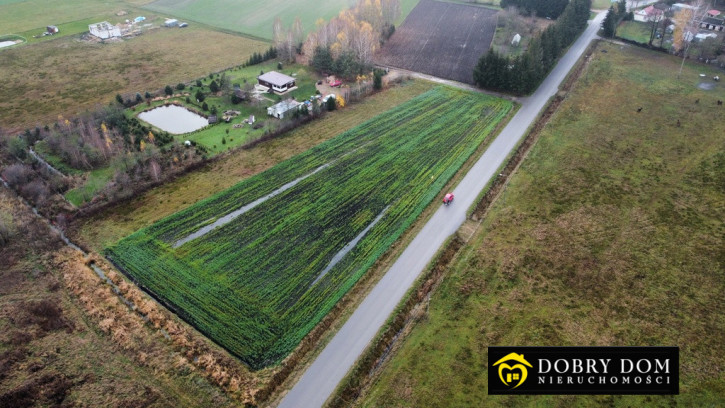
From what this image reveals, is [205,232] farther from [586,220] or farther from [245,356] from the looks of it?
[586,220]

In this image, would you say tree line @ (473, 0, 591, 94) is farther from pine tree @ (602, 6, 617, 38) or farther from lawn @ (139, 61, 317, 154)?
lawn @ (139, 61, 317, 154)

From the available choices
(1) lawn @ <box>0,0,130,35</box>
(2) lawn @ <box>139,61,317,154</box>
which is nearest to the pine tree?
(2) lawn @ <box>139,61,317,154</box>

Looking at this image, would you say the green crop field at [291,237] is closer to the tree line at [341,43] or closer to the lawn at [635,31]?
the tree line at [341,43]

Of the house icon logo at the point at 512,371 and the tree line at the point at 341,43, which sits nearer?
the house icon logo at the point at 512,371

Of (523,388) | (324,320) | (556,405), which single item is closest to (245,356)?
(324,320)

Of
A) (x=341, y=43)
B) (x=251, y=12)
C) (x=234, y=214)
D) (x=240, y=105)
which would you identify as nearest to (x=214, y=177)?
(x=234, y=214)

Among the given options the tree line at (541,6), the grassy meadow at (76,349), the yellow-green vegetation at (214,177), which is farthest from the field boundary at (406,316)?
the tree line at (541,6)


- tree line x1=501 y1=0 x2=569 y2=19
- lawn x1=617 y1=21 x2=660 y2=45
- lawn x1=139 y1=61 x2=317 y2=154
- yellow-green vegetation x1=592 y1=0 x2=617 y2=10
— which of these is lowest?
lawn x1=139 y1=61 x2=317 y2=154
